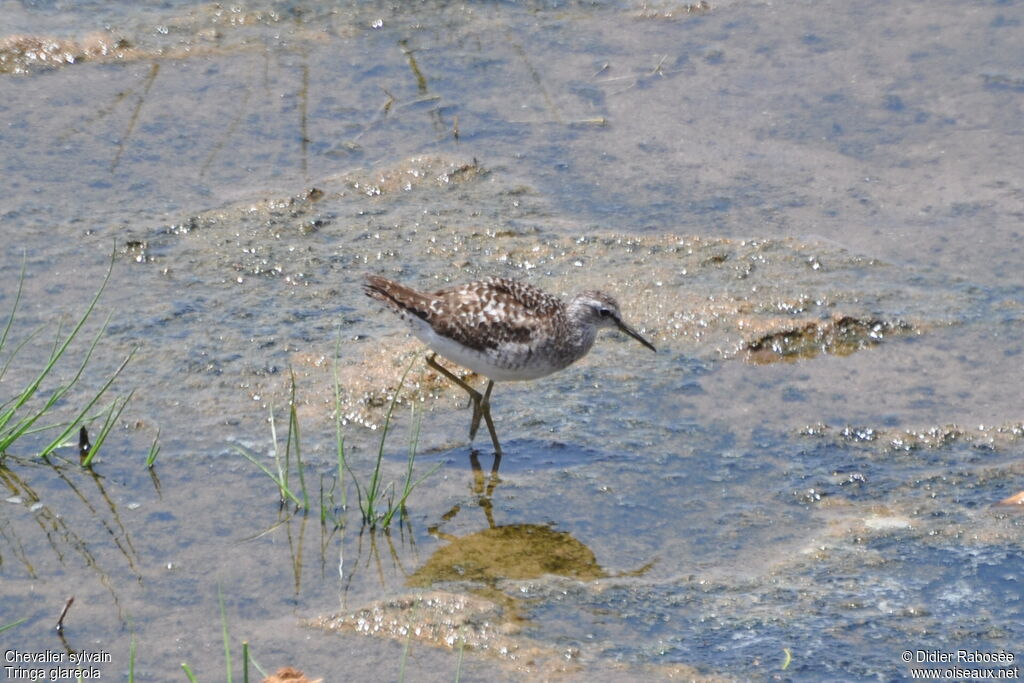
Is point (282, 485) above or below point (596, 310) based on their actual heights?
below

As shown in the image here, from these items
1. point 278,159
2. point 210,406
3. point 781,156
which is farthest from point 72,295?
point 781,156

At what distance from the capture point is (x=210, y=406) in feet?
21.6

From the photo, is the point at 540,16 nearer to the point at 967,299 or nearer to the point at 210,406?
the point at 967,299

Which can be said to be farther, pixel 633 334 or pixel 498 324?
pixel 633 334

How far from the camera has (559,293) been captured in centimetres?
755

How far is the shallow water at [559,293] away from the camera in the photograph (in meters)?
5.34

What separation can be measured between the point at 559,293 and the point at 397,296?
1335 millimetres

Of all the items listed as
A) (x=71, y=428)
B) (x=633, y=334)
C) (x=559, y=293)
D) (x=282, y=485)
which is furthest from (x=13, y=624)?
(x=559, y=293)

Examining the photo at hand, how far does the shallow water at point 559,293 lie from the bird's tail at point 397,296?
51cm

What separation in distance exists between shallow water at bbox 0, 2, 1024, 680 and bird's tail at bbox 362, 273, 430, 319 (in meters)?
0.51

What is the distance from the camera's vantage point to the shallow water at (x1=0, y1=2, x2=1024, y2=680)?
210 inches

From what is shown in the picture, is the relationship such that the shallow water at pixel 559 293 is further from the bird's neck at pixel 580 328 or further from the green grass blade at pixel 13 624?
the bird's neck at pixel 580 328

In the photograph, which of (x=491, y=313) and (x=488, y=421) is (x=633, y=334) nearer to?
(x=491, y=313)

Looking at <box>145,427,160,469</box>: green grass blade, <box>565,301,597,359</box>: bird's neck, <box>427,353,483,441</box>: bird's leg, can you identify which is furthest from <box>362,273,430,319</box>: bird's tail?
<box>145,427,160,469</box>: green grass blade
